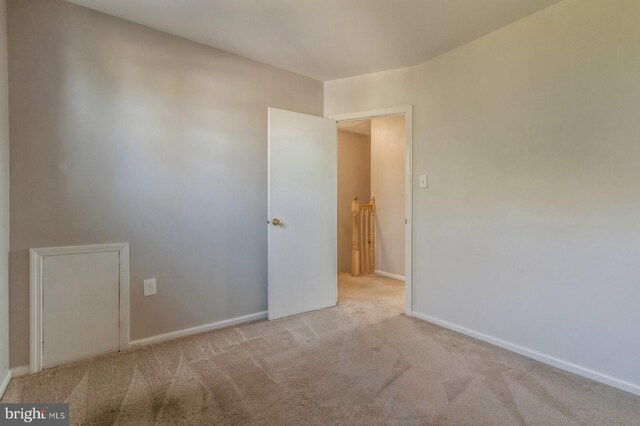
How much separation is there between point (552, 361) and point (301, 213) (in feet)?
7.09

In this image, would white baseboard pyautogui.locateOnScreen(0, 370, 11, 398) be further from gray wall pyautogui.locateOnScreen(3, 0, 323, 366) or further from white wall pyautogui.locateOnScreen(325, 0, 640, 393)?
white wall pyautogui.locateOnScreen(325, 0, 640, 393)

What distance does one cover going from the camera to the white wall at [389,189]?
14.5ft

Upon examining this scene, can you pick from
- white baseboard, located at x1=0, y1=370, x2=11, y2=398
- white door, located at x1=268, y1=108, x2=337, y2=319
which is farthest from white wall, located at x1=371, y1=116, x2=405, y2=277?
white baseboard, located at x1=0, y1=370, x2=11, y2=398

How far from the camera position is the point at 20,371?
1.92m

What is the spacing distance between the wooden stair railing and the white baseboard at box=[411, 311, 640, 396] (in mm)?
2081

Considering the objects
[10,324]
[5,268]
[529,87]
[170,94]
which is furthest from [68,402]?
[529,87]

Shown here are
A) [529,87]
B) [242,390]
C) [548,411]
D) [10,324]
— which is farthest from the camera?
[529,87]

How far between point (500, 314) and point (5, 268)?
10.6 feet

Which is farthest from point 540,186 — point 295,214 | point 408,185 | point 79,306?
point 79,306

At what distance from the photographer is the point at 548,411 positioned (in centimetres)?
160

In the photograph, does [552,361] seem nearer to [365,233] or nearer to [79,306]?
[365,233]

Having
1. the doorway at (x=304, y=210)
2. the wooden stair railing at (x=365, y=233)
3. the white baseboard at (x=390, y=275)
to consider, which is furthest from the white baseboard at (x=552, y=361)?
the wooden stair railing at (x=365, y=233)

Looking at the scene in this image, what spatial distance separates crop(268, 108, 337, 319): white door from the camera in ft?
9.39

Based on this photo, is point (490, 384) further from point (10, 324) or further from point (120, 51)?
point (120, 51)
